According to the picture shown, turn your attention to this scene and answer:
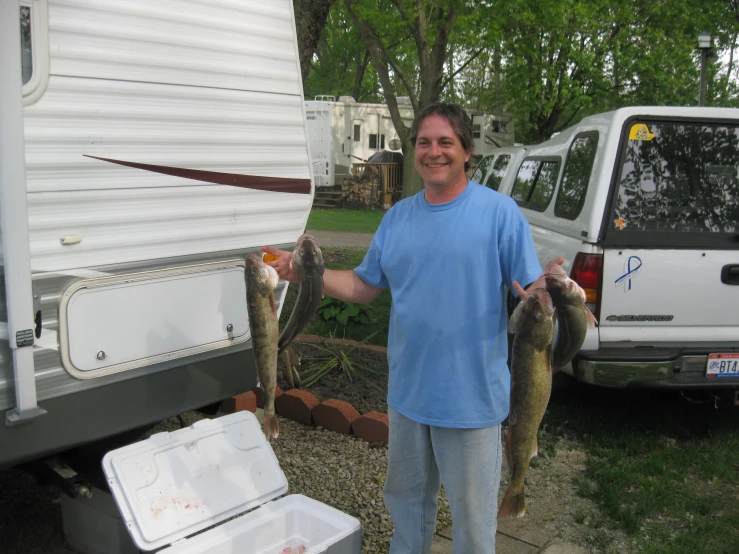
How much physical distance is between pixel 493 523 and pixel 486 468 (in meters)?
0.25

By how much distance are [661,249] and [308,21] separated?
3.65 meters

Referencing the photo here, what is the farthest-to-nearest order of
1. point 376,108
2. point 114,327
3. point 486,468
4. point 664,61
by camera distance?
1. point 376,108
2. point 664,61
3. point 114,327
4. point 486,468

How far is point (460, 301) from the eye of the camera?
261cm

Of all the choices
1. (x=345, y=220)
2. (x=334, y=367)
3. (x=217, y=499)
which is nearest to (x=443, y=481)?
(x=217, y=499)

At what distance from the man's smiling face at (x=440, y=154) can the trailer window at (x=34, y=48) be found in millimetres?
1591

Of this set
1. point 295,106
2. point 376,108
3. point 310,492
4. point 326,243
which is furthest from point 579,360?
point 376,108

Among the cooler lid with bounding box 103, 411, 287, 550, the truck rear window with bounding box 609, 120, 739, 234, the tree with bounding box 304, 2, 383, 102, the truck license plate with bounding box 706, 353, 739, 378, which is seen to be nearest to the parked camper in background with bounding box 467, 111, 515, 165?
the tree with bounding box 304, 2, 383, 102

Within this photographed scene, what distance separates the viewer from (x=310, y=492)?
423cm

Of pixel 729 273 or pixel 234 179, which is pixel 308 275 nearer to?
pixel 234 179

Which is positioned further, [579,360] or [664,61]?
[664,61]

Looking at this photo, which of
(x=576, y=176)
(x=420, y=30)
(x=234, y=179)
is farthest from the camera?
Result: (x=420, y=30)

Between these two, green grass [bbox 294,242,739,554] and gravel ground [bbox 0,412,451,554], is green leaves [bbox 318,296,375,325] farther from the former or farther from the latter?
gravel ground [bbox 0,412,451,554]

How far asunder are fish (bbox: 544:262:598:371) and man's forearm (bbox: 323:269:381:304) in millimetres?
928

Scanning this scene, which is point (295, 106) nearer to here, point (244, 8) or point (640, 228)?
point (244, 8)
